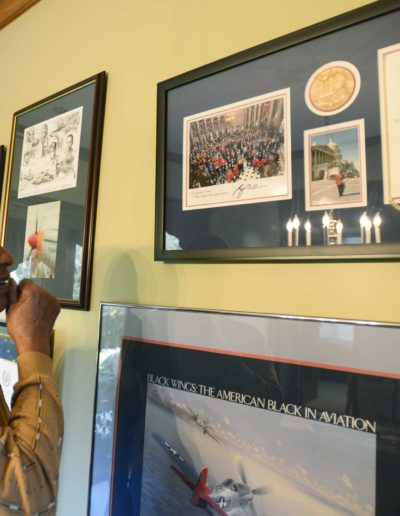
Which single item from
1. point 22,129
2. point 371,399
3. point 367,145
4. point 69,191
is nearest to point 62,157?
point 69,191

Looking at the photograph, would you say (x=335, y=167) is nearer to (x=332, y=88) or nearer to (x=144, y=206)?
(x=332, y=88)

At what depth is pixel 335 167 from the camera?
1.89ft

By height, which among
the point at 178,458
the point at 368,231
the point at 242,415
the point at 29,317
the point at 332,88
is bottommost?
the point at 178,458

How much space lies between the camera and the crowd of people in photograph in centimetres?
64

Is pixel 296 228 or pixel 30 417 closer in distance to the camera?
pixel 30 417

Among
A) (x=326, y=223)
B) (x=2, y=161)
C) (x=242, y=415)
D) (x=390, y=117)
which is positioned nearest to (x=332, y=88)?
(x=390, y=117)

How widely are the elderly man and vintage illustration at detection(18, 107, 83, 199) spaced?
445 millimetres

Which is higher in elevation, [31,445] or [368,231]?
[368,231]

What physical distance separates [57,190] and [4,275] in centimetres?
48

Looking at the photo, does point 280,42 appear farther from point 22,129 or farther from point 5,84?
point 5,84

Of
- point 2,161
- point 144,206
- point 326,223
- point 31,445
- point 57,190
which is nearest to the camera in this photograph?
point 31,445

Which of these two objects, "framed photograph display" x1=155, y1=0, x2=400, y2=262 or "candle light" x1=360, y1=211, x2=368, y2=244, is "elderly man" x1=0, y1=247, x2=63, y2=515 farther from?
"candle light" x1=360, y1=211, x2=368, y2=244

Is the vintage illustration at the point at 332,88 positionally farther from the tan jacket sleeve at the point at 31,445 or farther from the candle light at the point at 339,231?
the tan jacket sleeve at the point at 31,445

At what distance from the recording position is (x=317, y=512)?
21.5 inches
